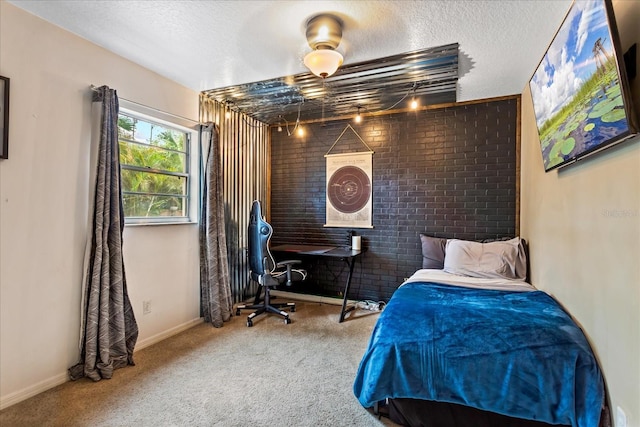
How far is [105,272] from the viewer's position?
2.33 metres

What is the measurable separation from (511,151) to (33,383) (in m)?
4.59

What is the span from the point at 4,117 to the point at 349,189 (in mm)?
3218

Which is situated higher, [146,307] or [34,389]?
[146,307]

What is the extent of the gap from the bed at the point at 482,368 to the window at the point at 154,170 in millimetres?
2365

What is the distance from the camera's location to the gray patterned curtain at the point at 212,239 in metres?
3.28

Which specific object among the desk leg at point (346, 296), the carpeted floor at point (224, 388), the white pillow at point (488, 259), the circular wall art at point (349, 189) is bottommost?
the carpeted floor at point (224, 388)

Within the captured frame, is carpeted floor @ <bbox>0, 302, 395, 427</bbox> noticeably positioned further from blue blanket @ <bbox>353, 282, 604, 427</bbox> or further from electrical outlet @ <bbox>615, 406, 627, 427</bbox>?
electrical outlet @ <bbox>615, 406, 627, 427</bbox>

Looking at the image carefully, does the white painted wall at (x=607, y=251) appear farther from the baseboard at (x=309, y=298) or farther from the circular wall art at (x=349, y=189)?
the baseboard at (x=309, y=298)

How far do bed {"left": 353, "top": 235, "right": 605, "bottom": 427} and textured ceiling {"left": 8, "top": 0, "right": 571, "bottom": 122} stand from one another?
6.27 ft

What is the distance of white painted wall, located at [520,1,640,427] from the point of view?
1.32m

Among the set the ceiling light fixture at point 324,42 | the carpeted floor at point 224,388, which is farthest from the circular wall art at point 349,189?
the ceiling light fixture at point 324,42

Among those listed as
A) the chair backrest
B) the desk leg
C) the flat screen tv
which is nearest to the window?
the chair backrest

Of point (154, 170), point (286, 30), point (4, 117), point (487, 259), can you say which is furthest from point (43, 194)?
point (487, 259)

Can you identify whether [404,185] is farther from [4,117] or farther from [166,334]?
[4,117]
